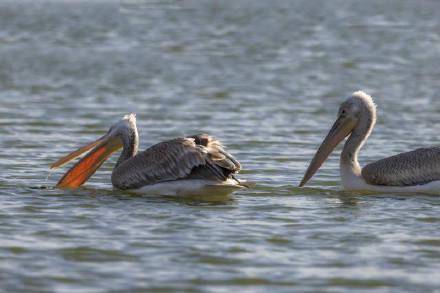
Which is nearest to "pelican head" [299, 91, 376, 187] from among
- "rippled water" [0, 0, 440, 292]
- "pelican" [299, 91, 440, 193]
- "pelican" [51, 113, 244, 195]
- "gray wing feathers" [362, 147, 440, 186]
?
"pelican" [299, 91, 440, 193]

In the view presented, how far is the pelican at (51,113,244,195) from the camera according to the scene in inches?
324

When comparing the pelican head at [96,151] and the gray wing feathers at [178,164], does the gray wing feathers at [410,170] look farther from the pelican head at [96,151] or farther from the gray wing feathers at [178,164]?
the pelican head at [96,151]

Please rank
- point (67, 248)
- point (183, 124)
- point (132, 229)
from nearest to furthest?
1. point (67, 248)
2. point (132, 229)
3. point (183, 124)

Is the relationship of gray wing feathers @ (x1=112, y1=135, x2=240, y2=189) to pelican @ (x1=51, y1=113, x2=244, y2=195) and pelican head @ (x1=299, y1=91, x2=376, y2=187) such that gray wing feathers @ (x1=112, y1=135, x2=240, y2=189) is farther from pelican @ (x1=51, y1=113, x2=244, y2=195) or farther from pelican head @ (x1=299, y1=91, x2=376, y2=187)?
pelican head @ (x1=299, y1=91, x2=376, y2=187)

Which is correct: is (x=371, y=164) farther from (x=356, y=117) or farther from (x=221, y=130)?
(x=221, y=130)

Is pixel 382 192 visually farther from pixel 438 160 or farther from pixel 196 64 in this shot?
pixel 196 64

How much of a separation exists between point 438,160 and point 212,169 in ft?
5.26

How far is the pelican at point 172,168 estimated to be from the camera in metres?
8.23

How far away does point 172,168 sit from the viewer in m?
8.38

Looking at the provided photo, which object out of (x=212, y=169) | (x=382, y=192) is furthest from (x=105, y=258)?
(x=382, y=192)

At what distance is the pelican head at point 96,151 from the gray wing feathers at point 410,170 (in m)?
1.84

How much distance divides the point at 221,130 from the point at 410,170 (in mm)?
3630

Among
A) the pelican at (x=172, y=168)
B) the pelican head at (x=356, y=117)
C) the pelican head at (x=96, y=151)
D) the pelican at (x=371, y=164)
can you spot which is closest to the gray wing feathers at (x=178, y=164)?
the pelican at (x=172, y=168)

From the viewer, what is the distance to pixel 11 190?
846cm
